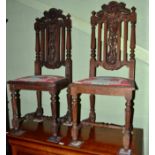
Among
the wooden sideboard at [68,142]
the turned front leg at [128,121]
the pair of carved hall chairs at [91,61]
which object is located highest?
the pair of carved hall chairs at [91,61]

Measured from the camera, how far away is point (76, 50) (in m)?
2.01

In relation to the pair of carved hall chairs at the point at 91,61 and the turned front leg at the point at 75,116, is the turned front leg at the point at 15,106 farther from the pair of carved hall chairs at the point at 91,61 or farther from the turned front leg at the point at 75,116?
the turned front leg at the point at 75,116

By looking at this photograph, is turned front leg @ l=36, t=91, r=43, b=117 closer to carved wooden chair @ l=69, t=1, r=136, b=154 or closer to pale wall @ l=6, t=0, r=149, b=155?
pale wall @ l=6, t=0, r=149, b=155

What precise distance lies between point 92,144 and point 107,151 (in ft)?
0.43

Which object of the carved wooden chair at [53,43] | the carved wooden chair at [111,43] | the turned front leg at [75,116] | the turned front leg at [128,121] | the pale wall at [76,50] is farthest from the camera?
the carved wooden chair at [53,43]

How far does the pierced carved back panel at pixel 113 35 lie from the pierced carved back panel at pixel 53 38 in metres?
0.25

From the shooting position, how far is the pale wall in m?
1.80

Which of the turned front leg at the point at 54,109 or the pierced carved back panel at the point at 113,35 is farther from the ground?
the pierced carved back panel at the point at 113,35

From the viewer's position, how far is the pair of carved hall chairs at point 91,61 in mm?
1436

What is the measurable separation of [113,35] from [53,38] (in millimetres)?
519

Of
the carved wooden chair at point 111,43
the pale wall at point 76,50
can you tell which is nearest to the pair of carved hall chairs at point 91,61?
the carved wooden chair at point 111,43

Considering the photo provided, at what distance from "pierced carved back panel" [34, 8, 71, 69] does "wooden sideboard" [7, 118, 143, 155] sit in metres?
0.56

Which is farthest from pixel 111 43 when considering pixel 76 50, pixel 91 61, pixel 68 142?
pixel 68 142

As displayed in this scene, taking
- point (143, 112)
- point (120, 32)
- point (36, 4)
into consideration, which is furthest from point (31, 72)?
point (143, 112)
